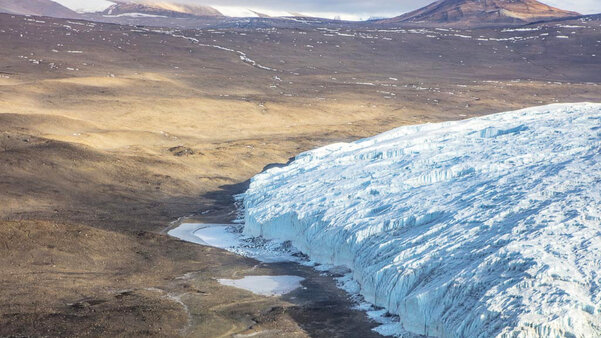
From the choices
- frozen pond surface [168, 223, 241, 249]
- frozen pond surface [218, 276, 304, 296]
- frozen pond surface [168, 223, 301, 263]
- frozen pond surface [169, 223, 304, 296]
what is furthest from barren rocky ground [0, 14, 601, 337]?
frozen pond surface [168, 223, 241, 249]

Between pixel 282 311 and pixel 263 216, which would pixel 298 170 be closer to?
pixel 263 216

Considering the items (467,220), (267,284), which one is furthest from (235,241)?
(467,220)

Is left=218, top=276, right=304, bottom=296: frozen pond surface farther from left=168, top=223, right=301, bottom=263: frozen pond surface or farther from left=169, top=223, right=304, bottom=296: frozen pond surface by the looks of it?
left=168, top=223, right=301, bottom=263: frozen pond surface

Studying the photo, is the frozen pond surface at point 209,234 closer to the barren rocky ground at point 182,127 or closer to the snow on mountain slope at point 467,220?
the snow on mountain slope at point 467,220

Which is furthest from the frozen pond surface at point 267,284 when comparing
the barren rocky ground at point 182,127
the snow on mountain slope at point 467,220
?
the snow on mountain slope at point 467,220

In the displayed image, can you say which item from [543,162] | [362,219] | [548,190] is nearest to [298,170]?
[362,219]

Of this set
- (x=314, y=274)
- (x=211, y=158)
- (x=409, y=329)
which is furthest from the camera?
(x=211, y=158)
